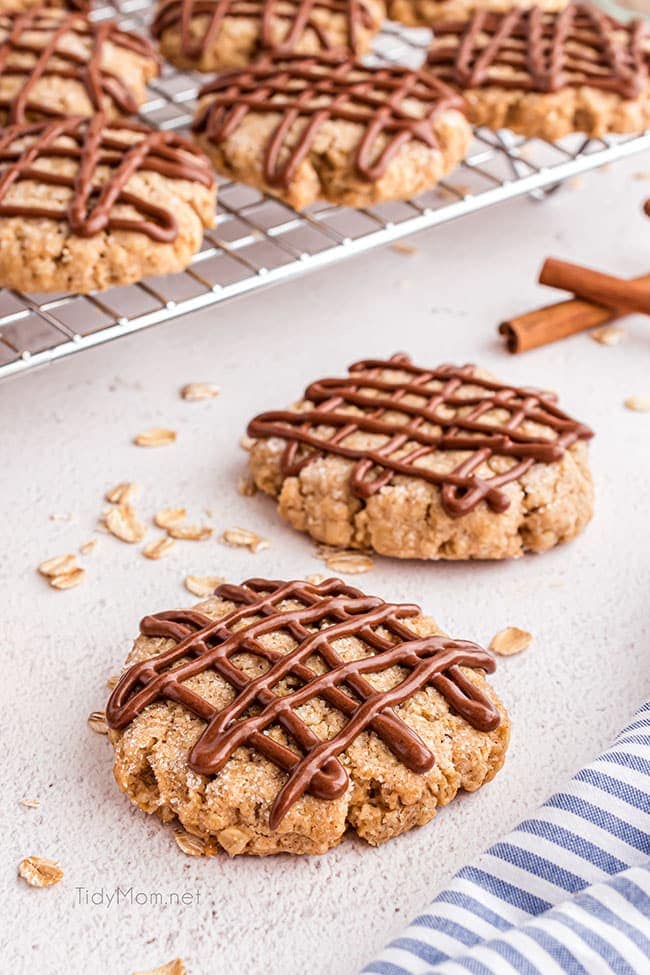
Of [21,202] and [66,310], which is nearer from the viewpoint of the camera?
[21,202]

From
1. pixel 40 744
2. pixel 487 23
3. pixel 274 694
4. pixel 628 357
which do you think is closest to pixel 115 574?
pixel 40 744

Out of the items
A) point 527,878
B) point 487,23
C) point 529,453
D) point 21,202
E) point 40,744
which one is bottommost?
point 40,744

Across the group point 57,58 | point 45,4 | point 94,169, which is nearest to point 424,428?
point 94,169

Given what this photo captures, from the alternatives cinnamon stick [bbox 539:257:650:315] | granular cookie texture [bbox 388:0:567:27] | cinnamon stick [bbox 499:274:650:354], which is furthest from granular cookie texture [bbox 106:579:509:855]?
granular cookie texture [bbox 388:0:567:27]

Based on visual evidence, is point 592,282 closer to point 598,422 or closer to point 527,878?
point 598,422

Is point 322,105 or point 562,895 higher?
point 322,105

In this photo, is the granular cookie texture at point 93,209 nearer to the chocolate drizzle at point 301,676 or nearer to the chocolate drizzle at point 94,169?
the chocolate drizzle at point 94,169

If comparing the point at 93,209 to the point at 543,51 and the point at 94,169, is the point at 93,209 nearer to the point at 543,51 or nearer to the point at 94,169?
the point at 94,169
